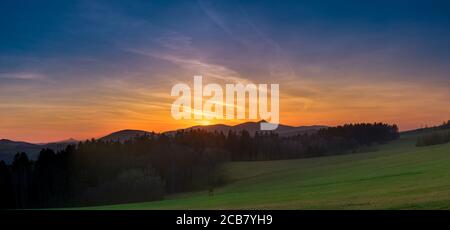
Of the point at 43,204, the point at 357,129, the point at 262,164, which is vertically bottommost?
the point at 43,204

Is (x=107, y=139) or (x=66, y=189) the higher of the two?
(x=107, y=139)

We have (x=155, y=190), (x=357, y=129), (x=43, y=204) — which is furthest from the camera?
(x=357, y=129)

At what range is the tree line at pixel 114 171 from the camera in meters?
99.1

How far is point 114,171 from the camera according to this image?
365ft

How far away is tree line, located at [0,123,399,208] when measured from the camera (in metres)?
99.1
